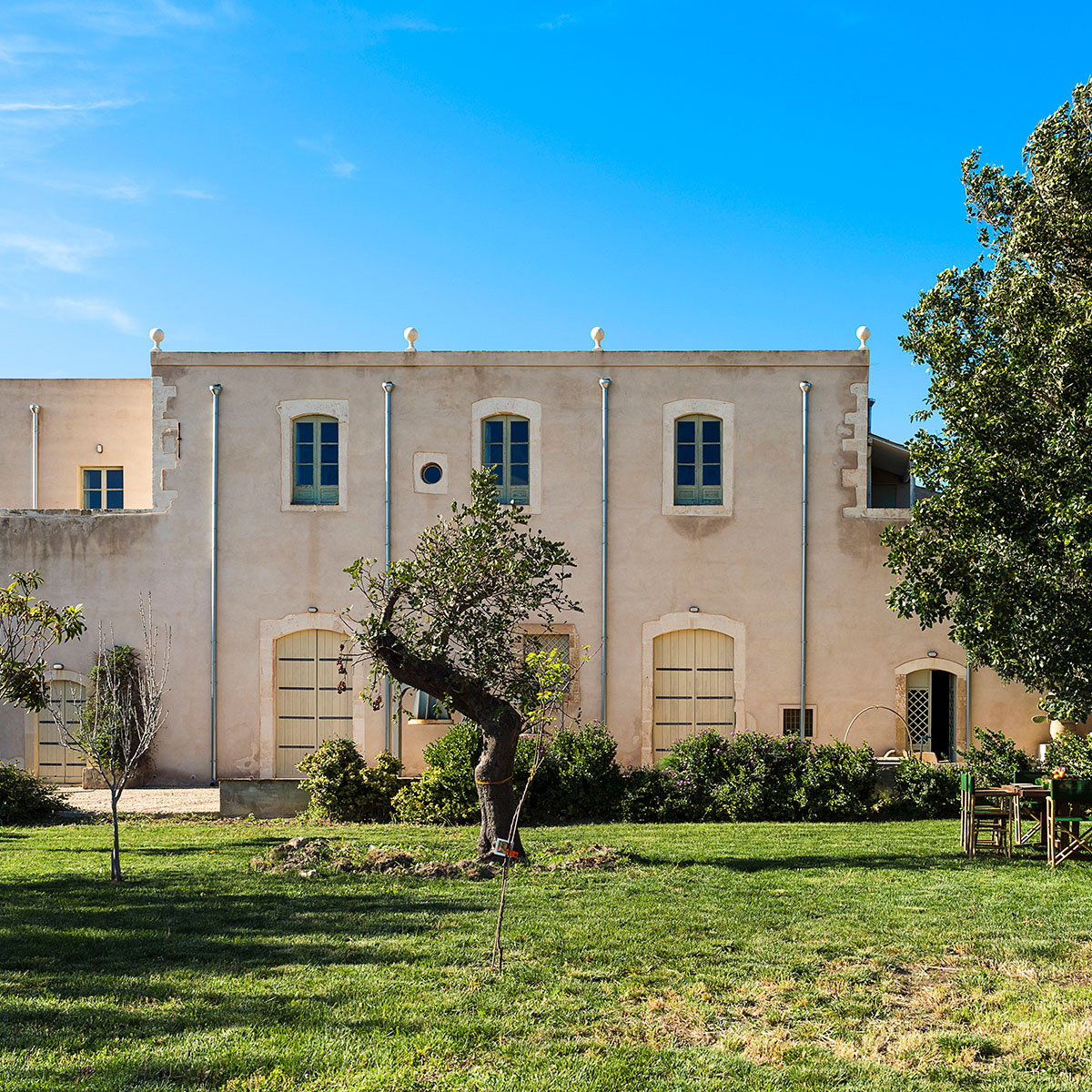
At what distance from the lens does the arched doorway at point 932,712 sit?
1734cm

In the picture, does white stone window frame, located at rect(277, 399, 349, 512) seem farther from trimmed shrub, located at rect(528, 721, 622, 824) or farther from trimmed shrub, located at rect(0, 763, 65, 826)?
trimmed shrub, located at rect(528, 721, 622, 824)

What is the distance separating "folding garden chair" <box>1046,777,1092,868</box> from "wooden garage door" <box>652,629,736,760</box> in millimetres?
7153

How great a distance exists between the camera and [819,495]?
57.2 feet

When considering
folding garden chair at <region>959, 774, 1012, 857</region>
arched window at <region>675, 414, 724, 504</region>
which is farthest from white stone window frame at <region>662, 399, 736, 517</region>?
folding garden chair at <region>959, 774, 1012, 857</region>

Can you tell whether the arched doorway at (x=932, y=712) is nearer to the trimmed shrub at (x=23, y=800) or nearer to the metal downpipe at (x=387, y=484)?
the metal downpipe at (x=387, y=484)

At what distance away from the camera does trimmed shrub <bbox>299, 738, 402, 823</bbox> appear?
1406 centimetres

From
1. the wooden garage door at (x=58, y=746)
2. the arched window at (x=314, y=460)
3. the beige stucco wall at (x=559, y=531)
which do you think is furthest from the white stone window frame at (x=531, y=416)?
the wooden garage door at (x=58, y=746)

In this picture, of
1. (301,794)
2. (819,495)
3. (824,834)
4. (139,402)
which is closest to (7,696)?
(301,794)

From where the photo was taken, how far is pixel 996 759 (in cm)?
1498

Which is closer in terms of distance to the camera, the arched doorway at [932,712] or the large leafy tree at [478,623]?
the large leafy tree at [478,623]

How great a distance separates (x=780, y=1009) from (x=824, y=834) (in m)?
6.86

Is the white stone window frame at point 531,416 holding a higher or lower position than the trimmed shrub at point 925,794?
higher

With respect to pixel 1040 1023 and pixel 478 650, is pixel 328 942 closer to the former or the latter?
pixel 478 650

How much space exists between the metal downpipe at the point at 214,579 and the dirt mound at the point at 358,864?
6.91 m
